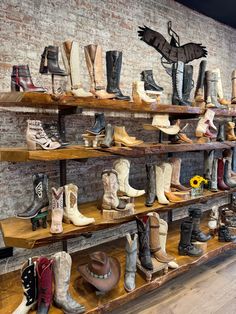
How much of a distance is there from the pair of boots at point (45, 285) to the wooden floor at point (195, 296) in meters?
0.67

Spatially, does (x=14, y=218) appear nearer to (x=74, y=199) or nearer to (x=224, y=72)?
(x=74, y=199)

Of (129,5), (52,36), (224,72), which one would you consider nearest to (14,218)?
(52,36)

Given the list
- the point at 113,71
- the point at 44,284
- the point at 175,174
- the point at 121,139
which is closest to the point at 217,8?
the point at 113,71

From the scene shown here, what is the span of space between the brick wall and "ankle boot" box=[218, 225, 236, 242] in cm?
80

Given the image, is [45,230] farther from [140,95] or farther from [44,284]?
[140,95]

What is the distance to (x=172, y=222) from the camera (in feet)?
12.5

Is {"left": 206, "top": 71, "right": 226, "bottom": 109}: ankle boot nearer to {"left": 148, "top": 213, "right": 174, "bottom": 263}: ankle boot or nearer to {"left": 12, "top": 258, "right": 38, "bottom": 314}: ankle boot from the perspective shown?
{"left": 148, "top": 213, "right": 174, "bottom": 263}: ankle boot

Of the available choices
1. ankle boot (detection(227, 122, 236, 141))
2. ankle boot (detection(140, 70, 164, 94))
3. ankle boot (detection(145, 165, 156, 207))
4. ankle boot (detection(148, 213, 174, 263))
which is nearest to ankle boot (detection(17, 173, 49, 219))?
ankle boot (detection(148, 213, 174, 263))

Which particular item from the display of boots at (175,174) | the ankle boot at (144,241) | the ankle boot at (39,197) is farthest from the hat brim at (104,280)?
the display of boots at (175,174)

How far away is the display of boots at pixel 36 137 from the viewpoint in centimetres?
209

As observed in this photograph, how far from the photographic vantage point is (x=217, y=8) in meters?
3.67

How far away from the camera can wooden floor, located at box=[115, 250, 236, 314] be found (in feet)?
8.25

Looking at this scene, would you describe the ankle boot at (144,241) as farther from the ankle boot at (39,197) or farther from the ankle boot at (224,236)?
the ankle boot at (224,236)

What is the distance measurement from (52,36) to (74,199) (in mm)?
1485
